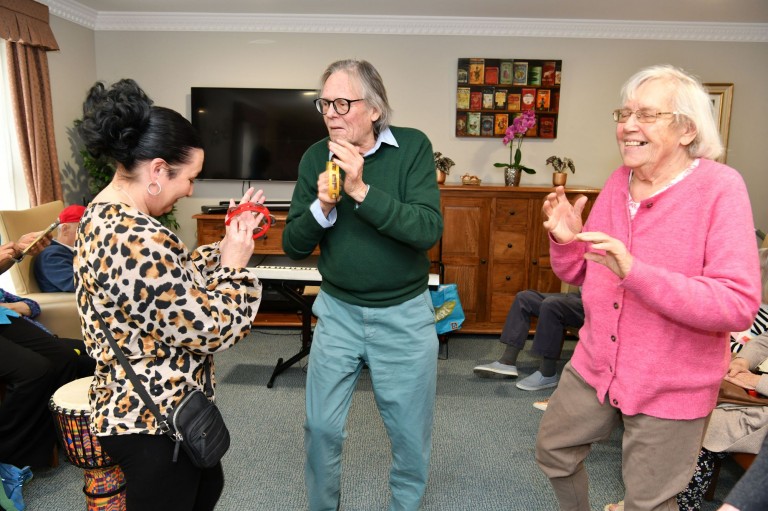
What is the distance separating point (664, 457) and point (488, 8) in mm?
3711

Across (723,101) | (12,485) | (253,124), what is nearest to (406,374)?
(12,485)

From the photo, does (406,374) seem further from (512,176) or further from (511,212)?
(512,176)

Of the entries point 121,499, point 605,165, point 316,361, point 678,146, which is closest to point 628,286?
point 678,146

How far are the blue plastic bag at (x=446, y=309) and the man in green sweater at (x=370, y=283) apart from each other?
6.15 feet

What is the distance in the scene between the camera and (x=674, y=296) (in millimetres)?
1188

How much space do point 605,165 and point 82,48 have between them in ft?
14.2

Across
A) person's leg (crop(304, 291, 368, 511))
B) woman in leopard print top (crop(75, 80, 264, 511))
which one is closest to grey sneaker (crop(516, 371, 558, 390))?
person's leg (crop(304, 291, 368, 511))

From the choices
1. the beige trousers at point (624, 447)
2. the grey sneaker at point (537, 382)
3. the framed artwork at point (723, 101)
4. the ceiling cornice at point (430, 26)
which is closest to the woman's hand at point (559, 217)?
the beige trousers at point (624, 447)

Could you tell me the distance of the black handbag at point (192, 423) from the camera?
122 centimetres

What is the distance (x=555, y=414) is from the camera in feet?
5.16

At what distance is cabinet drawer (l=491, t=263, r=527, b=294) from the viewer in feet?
13.9

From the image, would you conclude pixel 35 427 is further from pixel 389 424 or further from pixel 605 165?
pixel 605 165

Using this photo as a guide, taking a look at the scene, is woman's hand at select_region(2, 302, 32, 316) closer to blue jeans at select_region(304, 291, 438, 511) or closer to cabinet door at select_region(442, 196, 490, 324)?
blue jeans at select_region(304, 291, 438, 511)

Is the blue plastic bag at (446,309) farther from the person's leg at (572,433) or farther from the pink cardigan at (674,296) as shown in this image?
the pink cardigan at (674,296)
